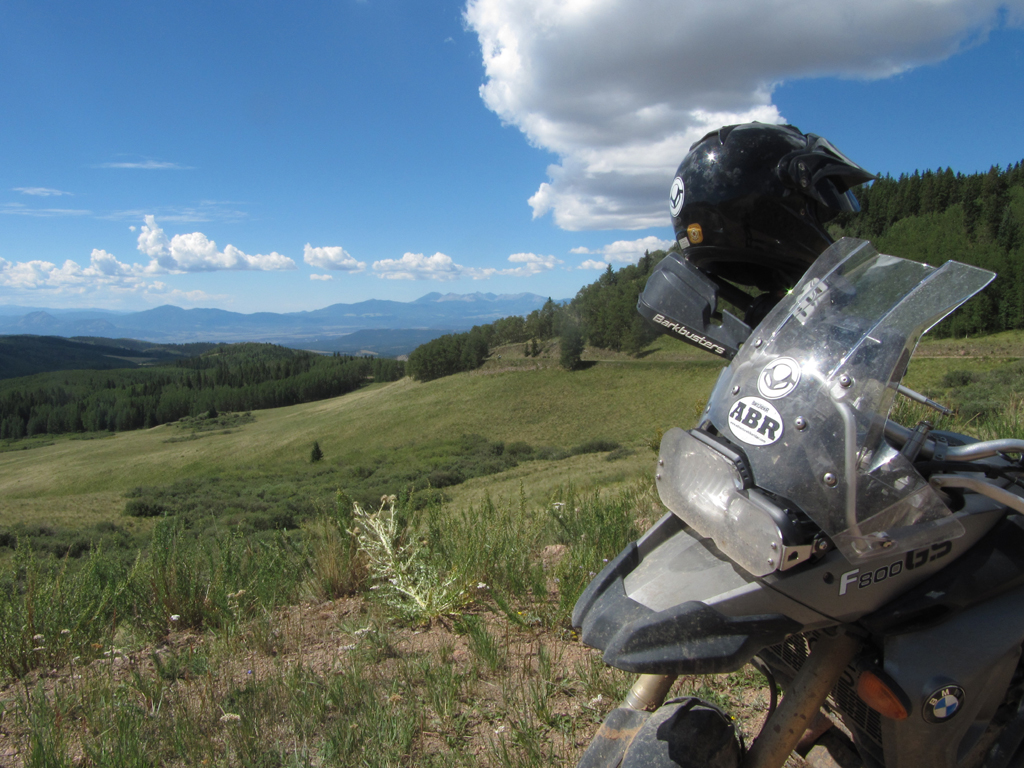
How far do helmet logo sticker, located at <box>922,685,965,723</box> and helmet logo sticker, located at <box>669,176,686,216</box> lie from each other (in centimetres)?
154

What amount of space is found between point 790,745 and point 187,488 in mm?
69135

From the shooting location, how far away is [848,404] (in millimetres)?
1290

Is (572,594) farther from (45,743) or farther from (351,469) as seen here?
(351,469)

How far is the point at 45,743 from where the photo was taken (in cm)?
204

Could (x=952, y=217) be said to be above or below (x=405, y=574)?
above

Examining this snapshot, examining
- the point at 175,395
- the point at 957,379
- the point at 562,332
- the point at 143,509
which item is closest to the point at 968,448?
the point at 957,379

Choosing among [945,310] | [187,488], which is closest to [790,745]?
[945,310]

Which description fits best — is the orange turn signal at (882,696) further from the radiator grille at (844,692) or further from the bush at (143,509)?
the bush at (143,509)

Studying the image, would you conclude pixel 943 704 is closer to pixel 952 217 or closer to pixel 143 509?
pixel 143 509

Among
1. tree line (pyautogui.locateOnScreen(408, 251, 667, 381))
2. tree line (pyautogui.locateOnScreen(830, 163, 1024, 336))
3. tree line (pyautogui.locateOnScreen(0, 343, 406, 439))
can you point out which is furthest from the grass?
tree line (pyautogui.locateOnScreen(0, 343, 406, 439))

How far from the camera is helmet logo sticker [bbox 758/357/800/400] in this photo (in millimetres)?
1371

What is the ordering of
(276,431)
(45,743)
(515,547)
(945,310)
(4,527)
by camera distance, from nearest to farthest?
(945,310), (45,743), (515,547), (4,527), (276,431)

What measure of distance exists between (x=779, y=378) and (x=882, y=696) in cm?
73

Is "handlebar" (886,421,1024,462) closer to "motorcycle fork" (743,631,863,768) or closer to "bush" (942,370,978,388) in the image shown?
"motorcycle fork" (743,631,863,768)
